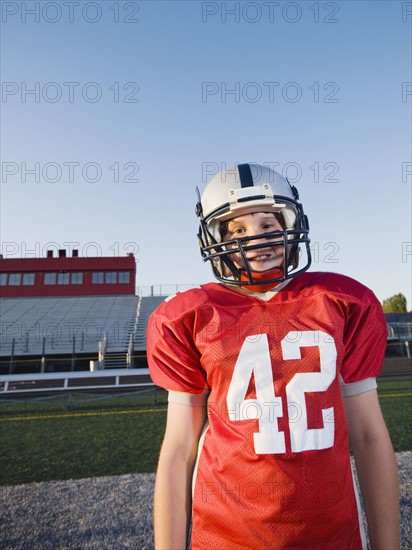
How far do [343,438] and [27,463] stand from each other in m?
4.72

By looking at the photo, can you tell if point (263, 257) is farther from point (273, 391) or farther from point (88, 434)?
point (88, 434)

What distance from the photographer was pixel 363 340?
1375mm

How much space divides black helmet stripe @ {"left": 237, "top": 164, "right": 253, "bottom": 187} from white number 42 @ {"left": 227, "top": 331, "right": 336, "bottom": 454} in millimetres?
654

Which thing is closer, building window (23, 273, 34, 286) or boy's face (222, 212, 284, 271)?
boy's face (222, 212, 284, 271)

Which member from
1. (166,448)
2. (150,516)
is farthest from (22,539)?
(166,448)

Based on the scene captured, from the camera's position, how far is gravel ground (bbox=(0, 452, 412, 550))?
280cm

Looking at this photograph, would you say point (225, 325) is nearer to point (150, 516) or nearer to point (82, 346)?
point (150, 516)

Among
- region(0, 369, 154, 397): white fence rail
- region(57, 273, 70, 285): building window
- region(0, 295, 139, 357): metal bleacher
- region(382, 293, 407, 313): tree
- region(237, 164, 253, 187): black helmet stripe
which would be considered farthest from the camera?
region(382, 293, 407, 313): tree

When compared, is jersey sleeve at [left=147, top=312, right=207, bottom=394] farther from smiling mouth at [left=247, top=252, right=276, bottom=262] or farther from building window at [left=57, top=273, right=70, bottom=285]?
building window at [left=57, top=273, right=70, bottom=285]

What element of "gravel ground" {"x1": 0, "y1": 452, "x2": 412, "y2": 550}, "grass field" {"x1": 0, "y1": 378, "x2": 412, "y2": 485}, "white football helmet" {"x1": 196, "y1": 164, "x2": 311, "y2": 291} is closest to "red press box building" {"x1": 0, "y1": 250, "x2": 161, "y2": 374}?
"grass field" {"x1": 0, "y1": 378, "x2": 412, "y2": 485}

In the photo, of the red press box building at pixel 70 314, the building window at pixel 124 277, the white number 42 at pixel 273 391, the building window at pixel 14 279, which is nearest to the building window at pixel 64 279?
the red press box building at pixel 70 314

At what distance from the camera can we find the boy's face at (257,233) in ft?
4.91

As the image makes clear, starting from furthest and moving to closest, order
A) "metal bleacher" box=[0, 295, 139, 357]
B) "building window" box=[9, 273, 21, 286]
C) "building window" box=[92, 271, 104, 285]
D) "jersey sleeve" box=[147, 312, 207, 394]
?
"building window" box=[9, 273, 21, 286] → "building window" box=[92, 271, 104, 285] → "metal bleacher" box=[0, 295, 139, 357] → "jersey sleeve" box=[147, 312, 207, 394]

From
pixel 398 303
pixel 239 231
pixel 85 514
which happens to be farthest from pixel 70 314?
pixel 398 303
